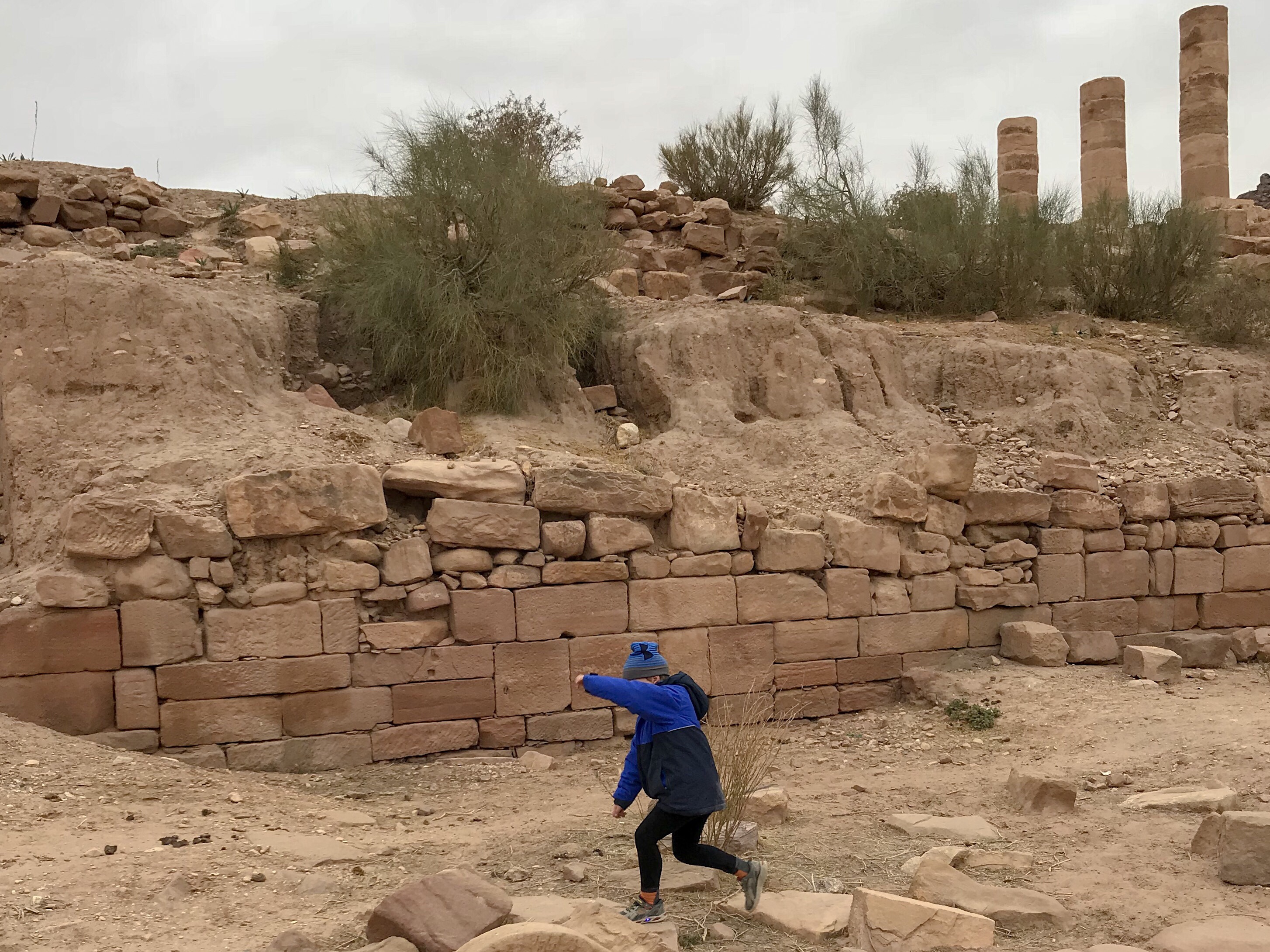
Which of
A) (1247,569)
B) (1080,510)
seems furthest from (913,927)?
(1247,569)

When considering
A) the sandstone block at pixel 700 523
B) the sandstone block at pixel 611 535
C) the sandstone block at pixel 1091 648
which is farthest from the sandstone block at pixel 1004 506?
the sandstone block at pixel 611 535

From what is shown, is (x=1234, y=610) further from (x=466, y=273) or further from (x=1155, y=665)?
(x=466, y=273)

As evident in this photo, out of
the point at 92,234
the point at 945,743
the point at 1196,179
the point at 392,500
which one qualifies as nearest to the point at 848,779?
the point at 945,743

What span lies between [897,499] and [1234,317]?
6238 millimetres

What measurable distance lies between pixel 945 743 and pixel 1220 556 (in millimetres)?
3921

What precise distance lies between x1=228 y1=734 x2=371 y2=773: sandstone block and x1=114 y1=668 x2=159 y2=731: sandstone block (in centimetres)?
54

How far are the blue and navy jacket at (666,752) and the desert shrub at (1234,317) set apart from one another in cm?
1030

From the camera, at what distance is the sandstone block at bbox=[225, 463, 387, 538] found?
705 centimetres

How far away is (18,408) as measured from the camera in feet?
25.0

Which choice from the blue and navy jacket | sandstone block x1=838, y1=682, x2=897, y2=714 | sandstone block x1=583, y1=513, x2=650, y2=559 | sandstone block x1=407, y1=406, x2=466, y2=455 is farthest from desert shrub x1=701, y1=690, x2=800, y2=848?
sandstone block x1=407, y1=406, x2=466, y2=455

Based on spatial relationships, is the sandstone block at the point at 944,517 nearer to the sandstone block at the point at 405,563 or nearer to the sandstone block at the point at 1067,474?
the sandstone block at the point at 1067,474

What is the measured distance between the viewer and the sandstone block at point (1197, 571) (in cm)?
974

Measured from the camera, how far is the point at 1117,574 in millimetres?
9578

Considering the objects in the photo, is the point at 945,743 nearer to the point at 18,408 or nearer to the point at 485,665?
the point at 485,665
